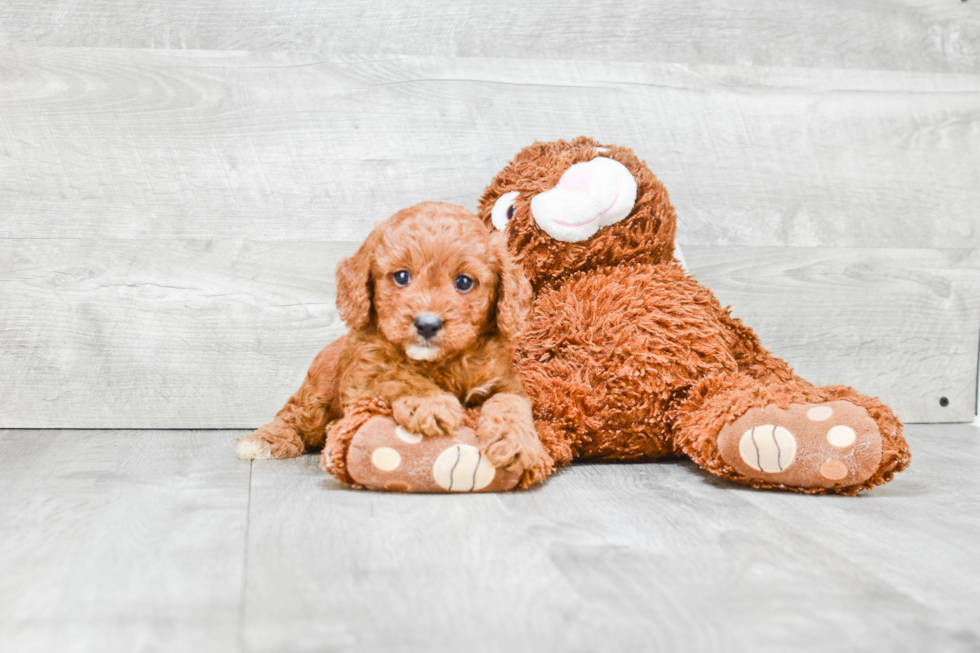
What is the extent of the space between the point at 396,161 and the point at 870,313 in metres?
1.17

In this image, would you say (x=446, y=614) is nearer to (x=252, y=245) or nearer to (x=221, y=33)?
(x=252, y=245)

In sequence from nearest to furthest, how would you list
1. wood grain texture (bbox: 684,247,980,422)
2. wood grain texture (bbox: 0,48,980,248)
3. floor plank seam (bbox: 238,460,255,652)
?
floor plank seam (bbox: 238,460,255,652)
wood grain texture (bbox: 0,48,980,248)
wood grain texture (bbox: 684,247,980,422)

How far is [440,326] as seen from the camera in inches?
43.1

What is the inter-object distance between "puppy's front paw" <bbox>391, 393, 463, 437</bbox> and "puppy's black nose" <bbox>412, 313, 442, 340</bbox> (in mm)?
97

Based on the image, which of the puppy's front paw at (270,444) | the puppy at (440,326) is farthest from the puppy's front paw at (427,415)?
the puppy's front paw at (270,444)

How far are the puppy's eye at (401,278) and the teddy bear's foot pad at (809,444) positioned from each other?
527 mm

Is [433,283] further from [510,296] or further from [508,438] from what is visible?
[508,438]

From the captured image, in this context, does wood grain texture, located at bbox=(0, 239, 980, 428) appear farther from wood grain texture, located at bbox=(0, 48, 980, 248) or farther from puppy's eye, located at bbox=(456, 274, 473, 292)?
puppy's eye, located at bbox=(456, 274, 473, 292)

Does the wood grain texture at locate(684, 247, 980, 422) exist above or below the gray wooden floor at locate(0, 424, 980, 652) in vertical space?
above

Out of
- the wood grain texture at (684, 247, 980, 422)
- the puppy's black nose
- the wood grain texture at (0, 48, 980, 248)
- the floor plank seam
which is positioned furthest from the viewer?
the wood grain texture at (684, 247, 980, 422)

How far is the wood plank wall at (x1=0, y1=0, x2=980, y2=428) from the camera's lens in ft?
5.35

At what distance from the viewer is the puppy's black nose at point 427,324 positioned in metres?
1.09

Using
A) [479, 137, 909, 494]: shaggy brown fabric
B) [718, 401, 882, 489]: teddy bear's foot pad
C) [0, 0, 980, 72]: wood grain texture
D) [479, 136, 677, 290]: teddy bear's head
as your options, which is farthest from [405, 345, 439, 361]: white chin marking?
[0, 0, 980, 72]: wood grain texture

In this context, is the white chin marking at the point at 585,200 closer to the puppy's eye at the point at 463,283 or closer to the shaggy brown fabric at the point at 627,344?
the shaggy brown fabric at the point at 627,344
